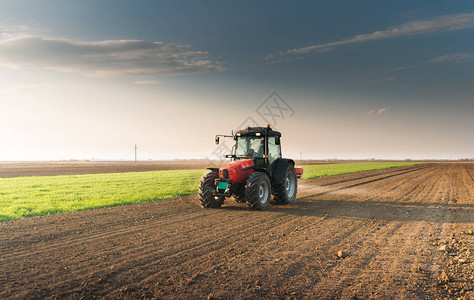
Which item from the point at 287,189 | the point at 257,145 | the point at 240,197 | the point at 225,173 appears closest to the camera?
the point at 225,173

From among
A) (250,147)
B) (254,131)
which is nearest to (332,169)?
(250,147)

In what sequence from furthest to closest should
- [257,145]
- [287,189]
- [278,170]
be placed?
1. [287,189]
2. [278,170]
3. [257,145]

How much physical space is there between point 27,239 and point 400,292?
24.8ft

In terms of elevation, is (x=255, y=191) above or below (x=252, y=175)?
below

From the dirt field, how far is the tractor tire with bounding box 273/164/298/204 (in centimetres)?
149

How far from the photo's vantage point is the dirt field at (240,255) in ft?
14.5

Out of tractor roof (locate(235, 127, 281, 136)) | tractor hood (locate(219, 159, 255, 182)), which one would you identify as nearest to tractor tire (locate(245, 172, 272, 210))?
tractor hood (locate(219, 159, 255, 182))

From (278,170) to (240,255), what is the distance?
6.08 meters

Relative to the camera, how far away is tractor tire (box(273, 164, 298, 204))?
11.6 meters

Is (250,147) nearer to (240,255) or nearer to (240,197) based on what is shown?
(240,197)

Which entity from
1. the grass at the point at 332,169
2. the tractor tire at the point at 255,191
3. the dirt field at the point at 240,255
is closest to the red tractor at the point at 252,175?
the tractor tire at the point at 255,191

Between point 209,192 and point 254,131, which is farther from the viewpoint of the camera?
point 254,131

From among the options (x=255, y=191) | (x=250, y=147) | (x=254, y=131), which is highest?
(x=254, y=131)

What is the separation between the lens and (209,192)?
35.2 ft
